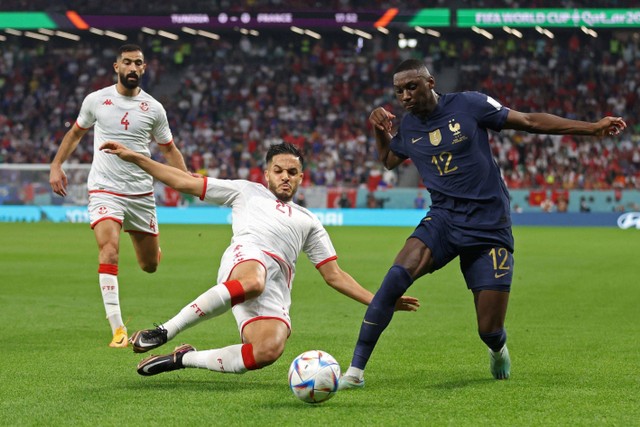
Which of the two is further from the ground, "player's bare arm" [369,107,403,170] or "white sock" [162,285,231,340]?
"player's bare arm" [369,107,403,170]

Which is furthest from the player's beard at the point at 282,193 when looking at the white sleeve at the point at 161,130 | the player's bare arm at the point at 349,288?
the white sleeve at the point at 161,130

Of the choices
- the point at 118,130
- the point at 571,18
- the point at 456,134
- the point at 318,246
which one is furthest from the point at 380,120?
the point at 571,18

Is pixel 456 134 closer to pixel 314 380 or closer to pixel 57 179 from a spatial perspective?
pixel 314 380

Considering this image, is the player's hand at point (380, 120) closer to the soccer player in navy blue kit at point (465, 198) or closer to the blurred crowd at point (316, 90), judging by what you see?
the soccer player in navy blue kit at point (465, 198)

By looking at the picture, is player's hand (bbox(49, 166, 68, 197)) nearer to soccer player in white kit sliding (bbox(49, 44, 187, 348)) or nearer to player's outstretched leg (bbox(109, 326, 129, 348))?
soccer player in white kit sliding (bbox(49, 44, 187, 348))

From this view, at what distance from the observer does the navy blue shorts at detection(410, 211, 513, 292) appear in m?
6.94

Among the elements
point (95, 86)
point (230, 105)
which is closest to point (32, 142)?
point (95, 86)

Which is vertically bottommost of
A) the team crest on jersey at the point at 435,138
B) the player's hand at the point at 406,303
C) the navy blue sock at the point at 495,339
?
the navy blue sock at the point at 495,339

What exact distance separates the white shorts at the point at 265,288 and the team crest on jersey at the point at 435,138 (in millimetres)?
1315

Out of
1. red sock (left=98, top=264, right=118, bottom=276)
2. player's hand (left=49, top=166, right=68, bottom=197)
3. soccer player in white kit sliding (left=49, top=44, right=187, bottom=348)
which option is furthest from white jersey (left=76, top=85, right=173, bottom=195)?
red sock (left=98, top=264, right=118, bottom=276)

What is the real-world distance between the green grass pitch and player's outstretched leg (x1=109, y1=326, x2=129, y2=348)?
140 mm

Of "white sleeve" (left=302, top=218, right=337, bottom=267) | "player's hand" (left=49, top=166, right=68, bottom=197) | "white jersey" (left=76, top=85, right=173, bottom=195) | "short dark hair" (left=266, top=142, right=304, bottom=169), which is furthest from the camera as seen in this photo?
"white jersey" (left=76, top=85, right=173, bottom=195)

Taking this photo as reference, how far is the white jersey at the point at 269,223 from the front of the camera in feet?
22.5

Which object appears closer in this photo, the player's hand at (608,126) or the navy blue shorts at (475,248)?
the player's hand at (608,126)
